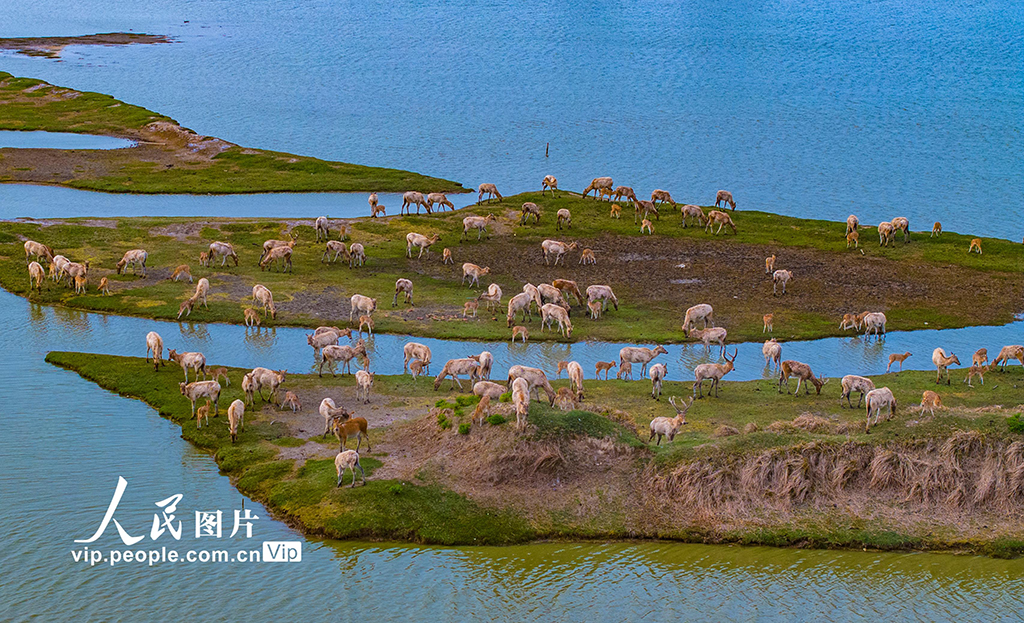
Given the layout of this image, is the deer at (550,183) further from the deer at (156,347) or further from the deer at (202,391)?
the deer at (202,391)

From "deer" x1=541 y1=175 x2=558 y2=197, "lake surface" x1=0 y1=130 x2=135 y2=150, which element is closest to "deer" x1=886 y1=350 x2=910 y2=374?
"deer" x1=541 y1=175 x2=558 y2=197

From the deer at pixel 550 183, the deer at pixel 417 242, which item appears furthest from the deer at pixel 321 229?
the deer at pixel 550 183

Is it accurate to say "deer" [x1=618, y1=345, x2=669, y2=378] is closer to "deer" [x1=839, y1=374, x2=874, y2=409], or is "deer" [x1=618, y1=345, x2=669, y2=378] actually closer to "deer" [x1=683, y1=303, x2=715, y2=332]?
"deer" [x1=683, y1=303, x2=715, y2=332]

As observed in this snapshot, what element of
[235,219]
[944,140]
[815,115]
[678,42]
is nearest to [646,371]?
[235,219]

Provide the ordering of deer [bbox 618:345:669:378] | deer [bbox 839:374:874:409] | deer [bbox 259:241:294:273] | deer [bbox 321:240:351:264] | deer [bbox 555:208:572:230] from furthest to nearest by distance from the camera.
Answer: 1. deer [bbox 555:208:572:230]
2. deer [bbox 321:240:351:264]
3. deer [bbox 259:241:294:273]
4. deer [bbox 618:345:669:378]
5. deer [bbox 839:374:874:409]

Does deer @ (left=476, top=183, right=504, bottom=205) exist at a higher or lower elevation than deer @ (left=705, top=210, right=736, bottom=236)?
higher

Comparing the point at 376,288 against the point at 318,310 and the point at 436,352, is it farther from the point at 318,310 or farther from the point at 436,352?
the point at 436,352
